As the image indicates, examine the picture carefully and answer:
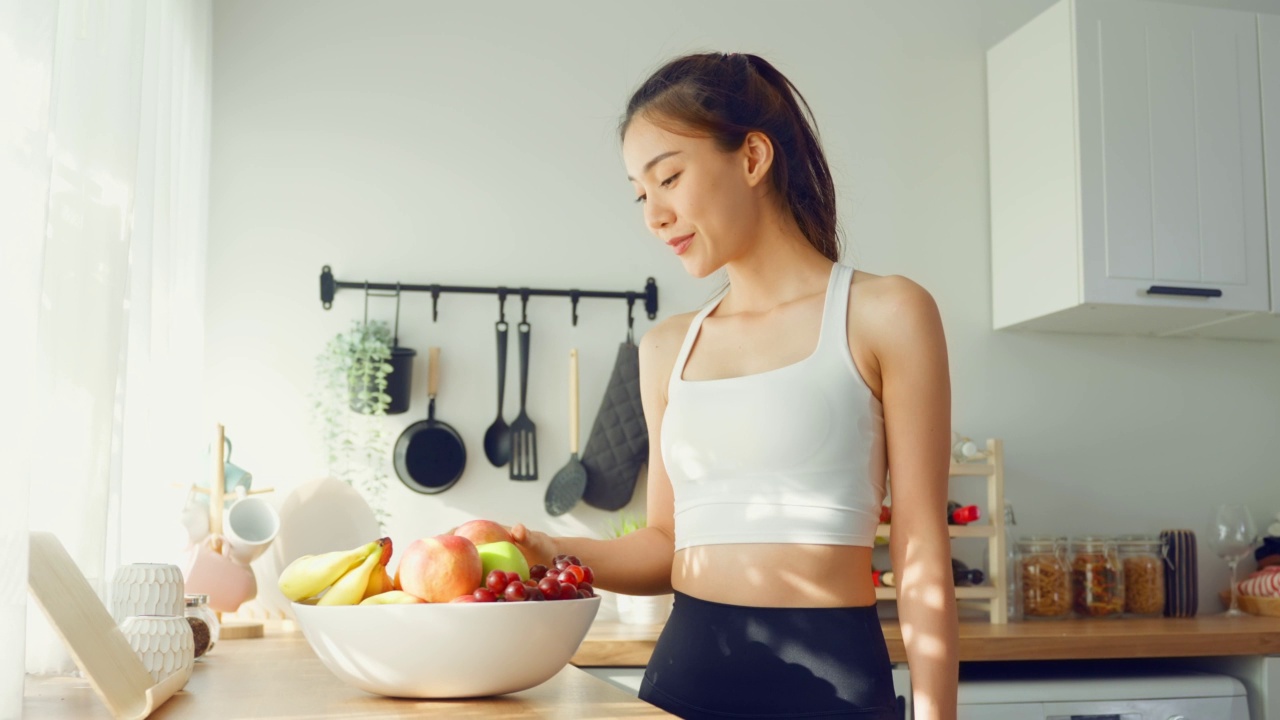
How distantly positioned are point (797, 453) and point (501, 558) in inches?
12.5

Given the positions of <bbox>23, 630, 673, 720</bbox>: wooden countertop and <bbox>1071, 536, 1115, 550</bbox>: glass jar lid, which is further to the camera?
<bbox>1071, 536, 1115, 550</bbox>: glass jar lid

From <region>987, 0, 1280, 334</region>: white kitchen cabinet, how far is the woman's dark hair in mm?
1402

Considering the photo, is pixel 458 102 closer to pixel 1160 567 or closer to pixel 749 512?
pixel 749 512

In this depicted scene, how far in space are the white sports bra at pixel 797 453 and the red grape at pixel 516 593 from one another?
275 mm

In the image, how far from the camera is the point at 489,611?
3.15ft

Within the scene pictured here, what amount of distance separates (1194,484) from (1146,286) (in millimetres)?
637

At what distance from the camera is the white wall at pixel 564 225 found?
2.50 metres

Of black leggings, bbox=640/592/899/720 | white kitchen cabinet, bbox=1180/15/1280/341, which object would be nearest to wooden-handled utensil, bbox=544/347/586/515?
black leggings, bbox=640/592/899/720

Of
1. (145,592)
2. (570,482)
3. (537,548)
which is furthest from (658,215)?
(570,482)

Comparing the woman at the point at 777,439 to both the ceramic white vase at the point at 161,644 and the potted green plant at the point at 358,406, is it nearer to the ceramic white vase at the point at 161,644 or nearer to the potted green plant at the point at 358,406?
the ceramic white vase at the point at 161,644

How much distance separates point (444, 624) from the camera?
953 mm

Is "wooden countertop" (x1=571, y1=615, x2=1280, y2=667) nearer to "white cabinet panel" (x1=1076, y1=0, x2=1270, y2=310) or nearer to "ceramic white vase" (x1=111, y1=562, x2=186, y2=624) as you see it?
"white cabinet panel" (x1=1076, y1=0, x2=1270, y2=310)

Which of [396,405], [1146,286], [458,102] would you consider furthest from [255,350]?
[1146,286]

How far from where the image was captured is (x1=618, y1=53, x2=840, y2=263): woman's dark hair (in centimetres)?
128
